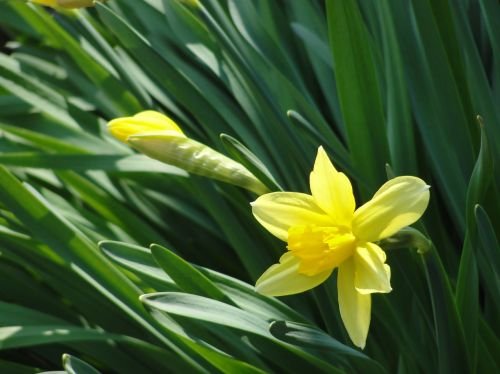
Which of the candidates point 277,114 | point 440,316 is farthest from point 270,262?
point 440,316

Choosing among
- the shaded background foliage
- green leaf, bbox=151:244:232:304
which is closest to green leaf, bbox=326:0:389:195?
the shaded background foliage

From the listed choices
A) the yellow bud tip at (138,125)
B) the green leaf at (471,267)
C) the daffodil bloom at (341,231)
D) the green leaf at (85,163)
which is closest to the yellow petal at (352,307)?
the daffodil bloom at (341,231)

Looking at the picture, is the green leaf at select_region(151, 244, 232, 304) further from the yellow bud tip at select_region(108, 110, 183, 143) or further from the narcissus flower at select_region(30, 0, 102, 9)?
the narcissus flower at select_region(30, 0, 102, 9)

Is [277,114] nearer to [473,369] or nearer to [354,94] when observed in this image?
[354,94]

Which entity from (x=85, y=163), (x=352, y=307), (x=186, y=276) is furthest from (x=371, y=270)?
(x=85, y=163)

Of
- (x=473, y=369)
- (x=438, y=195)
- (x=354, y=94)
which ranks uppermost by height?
(x=354, y=94)

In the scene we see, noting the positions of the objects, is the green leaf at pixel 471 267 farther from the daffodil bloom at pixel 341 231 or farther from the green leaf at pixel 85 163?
the green leaf at pixel 85 163
